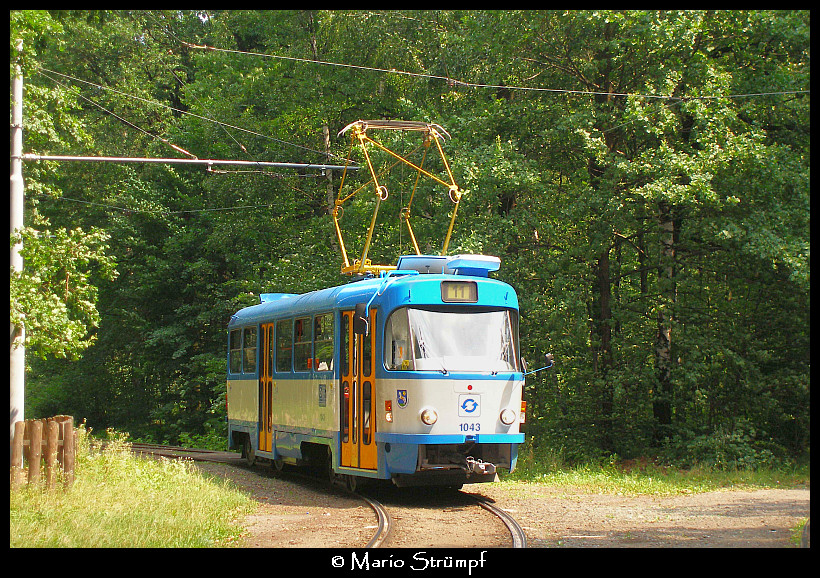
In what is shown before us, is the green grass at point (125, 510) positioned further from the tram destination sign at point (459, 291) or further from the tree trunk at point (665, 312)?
the tree trunk at point (665, 312)

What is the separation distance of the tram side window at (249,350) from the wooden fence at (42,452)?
6.35m

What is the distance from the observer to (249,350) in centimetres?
1947

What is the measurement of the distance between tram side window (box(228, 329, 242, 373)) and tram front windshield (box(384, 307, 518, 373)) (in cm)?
749

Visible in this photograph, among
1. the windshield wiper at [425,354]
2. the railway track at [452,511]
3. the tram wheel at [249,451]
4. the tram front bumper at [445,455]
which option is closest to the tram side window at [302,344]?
the railway track at [452,511]

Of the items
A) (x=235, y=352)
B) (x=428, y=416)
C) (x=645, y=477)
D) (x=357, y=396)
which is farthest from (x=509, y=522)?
(x=235, y=352)

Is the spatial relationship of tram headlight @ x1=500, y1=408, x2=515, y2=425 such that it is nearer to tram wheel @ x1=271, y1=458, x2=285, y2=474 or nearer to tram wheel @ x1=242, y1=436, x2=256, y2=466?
tram wheel @ x1=271, y1=458, x2=285, y2=474

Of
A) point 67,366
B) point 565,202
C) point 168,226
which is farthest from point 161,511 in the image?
point 67,366

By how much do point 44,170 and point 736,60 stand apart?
13.9m

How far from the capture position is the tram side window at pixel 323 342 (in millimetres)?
15023

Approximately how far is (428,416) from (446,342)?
1086 mm

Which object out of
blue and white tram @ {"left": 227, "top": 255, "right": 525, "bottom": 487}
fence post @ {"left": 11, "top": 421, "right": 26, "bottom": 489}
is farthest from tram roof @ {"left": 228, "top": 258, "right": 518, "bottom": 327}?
fence post @ {"left": 11, "top": 421, "right": 26, "bottom": 489}

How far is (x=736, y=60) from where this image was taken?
20.1 metres

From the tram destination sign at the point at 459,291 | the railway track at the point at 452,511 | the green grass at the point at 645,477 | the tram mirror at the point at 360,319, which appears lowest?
the green grass at the point at 645,477

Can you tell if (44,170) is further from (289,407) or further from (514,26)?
(514,26)
